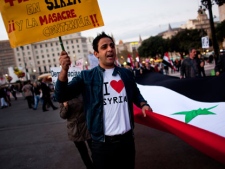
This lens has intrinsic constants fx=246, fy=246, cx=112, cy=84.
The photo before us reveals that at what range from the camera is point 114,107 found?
2.41 meters

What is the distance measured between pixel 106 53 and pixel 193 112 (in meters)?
2.00

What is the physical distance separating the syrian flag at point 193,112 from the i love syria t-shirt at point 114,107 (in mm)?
720

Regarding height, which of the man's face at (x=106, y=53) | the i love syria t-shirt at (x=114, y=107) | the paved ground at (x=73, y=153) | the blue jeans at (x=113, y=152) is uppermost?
the man's face at (x=106, y=53)

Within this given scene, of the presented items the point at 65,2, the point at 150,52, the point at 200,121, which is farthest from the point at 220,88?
the point at 150,52

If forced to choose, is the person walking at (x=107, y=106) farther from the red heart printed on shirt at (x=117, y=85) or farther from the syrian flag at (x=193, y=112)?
the syrian flag at (x=193, y=112)

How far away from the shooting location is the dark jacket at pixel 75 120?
3.81 meters

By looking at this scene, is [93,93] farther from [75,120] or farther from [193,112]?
[193,112]

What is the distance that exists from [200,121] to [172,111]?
2.37ft

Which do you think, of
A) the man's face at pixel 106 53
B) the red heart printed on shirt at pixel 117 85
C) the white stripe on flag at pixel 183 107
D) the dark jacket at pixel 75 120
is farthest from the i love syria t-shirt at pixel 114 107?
the dark jacket at pixel 75 120

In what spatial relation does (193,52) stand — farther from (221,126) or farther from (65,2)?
(65,2)

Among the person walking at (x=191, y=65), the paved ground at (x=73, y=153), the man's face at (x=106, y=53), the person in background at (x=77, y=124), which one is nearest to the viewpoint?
the man's face at (x=106, y=53)

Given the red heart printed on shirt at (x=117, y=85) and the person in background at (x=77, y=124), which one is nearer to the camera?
the red heart printed on shirt at (x=117, y=85)

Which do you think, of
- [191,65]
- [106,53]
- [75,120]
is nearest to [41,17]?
[106,53]

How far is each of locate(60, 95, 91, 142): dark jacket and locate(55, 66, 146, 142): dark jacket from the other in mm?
1371
